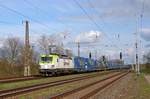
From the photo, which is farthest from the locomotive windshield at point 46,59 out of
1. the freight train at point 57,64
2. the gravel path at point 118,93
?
the gravel path at point 118,93

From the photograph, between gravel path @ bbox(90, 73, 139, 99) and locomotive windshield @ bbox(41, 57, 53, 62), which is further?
locomotive windshield @ bbox(41, 57, 53, 62)

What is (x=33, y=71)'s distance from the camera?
240 ft

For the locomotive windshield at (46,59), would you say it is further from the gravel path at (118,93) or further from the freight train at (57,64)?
the gravel path at (118,93)

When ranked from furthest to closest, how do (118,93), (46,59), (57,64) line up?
(46,59) < (57,64) < (118,93)

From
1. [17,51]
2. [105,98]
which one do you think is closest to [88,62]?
[17,51]

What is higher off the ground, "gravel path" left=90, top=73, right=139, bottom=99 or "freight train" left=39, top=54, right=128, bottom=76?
"freight train" left=39, top=54, right=128, bottom=76

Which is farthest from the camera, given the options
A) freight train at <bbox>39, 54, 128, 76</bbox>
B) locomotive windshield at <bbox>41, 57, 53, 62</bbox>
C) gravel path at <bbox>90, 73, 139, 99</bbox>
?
A: locomotive windshield at <bbox>41, 57, 53, 62</bbox>

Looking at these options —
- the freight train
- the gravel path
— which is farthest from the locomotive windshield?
the gravel path

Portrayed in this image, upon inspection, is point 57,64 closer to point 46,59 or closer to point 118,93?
point 46,59

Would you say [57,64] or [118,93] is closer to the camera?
[118,93]

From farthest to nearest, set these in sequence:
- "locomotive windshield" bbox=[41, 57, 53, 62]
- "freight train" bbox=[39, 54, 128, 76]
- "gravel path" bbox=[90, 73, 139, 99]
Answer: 1. "locomotive windshield" bbox=[41, 57, 53, 62]
2. "freight train" bbox=[39, 54, 128, 76]
3. "gravel path" bbox=[90, 73, 139, 99]

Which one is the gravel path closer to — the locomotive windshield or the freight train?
the freight train

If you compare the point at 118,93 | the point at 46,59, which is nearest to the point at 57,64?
the point at 46,59

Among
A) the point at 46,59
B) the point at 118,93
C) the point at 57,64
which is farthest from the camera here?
the point at 46,59
